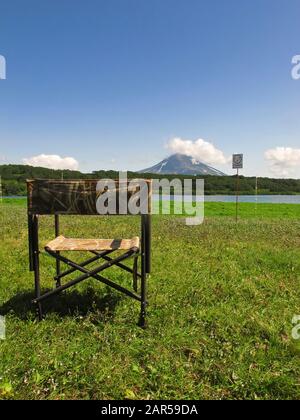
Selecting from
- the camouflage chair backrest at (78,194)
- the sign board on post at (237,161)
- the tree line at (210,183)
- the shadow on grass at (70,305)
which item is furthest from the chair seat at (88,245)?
the tree line at (210,183)

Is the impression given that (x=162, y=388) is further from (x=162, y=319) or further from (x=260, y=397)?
(x=162, y=319)

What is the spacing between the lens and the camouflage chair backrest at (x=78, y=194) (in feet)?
13.3

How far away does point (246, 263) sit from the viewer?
7.80 meters

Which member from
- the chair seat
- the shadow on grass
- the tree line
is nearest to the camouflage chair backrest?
the chair seat

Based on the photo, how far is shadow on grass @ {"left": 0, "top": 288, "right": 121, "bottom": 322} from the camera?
4.54 metres

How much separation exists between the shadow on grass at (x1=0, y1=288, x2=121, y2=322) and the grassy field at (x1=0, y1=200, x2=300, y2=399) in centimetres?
2

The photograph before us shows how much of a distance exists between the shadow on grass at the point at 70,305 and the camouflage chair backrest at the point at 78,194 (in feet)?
5.43

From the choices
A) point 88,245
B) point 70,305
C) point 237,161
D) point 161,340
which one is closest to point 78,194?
point 88,245

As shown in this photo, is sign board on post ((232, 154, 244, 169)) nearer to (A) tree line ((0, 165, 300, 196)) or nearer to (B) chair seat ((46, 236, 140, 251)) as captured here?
(B) chair seat ((46, 236, 140, 251))

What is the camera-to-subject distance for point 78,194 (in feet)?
13.4

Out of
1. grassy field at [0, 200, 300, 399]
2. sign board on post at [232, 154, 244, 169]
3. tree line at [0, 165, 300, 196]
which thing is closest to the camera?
grassy field at [0, 200, 300, 399]

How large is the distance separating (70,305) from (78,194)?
6.77 ft
